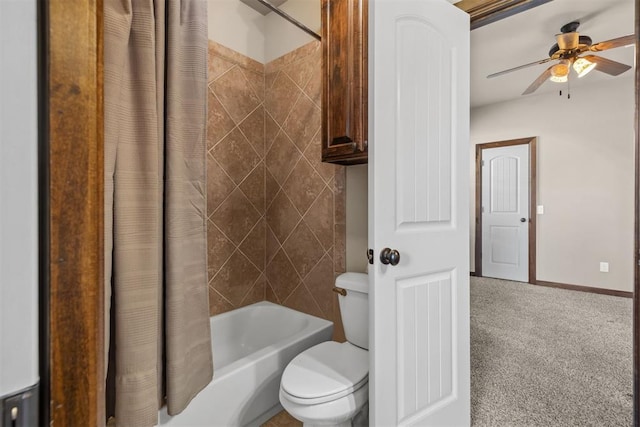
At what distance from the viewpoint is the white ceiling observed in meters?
2.42

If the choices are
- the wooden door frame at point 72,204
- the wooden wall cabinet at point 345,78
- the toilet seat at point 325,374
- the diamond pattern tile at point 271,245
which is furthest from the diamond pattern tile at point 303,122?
the wooden door frame at point 72,204

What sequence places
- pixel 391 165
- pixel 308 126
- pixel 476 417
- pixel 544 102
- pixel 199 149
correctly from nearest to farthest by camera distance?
pixel 199 149
pixel 391 165
pixel 476 417
pixel 308 126
pixel 544 102

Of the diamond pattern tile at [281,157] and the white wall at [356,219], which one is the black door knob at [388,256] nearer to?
the white wall at [356,219]

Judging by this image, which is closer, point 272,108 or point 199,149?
point 199,149

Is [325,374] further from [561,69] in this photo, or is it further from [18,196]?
[561,69]

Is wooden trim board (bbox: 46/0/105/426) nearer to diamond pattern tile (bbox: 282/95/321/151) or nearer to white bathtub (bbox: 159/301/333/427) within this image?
white bathtub (bbox: 159/301/333/427)

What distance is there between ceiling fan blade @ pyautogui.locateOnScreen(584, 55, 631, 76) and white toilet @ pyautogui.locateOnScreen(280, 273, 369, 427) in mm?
2822

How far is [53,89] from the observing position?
365mm

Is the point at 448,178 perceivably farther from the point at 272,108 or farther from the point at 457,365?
the point at 272,108

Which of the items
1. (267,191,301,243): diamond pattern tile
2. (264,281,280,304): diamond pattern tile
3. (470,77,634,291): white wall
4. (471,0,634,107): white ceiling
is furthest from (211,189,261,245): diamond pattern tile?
(470,77,634,291): white wall

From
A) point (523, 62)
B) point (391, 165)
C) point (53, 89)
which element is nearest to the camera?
point (53, 89)

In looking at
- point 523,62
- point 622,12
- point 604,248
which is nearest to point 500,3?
point 622,12

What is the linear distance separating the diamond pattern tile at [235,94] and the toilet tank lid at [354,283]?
1.39 m

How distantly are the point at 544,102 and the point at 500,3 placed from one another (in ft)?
11.6
